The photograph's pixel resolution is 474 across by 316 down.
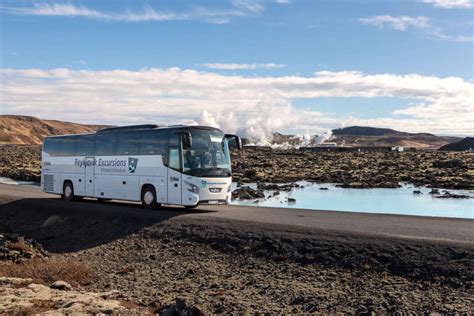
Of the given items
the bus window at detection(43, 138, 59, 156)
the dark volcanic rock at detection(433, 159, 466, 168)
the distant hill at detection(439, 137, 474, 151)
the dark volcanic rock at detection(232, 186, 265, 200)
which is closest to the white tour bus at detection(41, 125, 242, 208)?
the bus window at detection(43, 138, 59, 156)

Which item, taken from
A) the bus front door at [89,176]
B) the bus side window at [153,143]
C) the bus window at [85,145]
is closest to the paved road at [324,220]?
the bus front door at [89,176]

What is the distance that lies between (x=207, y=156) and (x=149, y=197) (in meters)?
3.37

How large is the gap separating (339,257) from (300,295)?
7.75 ft

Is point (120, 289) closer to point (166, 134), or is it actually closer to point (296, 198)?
point (166, 134)

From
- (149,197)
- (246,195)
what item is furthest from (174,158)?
(246,195)

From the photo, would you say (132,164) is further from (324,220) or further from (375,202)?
(375,202)

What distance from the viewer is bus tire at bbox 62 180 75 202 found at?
29.1 m

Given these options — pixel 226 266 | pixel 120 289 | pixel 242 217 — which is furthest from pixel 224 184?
pixel 120 289

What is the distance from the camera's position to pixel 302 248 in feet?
51.1

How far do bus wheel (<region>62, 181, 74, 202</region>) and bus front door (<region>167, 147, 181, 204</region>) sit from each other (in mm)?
8732

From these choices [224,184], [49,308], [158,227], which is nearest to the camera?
[49,308]

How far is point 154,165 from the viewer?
23.2m

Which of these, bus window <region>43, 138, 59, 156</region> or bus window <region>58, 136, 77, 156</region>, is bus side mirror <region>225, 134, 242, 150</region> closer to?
bus window <region>58, 136, 77, 156</region>

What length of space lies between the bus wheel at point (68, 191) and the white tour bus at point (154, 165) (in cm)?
20
